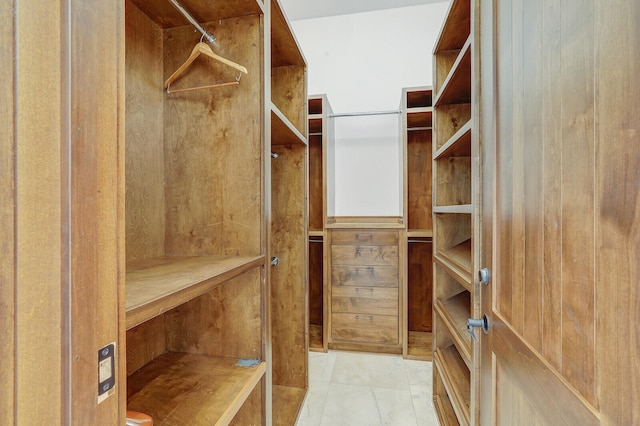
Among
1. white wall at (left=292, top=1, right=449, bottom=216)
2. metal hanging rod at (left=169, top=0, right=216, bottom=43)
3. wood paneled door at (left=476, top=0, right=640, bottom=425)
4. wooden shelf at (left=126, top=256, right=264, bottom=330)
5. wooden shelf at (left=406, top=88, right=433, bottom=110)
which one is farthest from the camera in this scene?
white wall at (left=292, top=1, right=449, bottom=216)

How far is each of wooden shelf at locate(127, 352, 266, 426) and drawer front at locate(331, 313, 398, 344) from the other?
4.83 feet

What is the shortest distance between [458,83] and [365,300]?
65.3 inches

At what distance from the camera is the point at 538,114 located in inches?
26.0

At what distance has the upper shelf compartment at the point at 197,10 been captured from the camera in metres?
1.08

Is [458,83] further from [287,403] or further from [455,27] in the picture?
[287,403]

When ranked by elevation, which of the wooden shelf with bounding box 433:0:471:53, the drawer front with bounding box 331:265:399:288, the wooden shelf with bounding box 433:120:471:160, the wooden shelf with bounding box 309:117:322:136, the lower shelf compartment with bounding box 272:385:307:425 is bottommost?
the lower shelf compartment with bounding box 272:385:307:425

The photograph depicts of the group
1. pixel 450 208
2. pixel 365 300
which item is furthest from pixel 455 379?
pixel 365 300

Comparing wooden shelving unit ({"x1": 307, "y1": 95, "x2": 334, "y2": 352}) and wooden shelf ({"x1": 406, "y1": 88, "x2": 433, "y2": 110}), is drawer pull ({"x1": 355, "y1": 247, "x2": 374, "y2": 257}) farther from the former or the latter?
wooden shelf ({"x1": 406, "y1": 88, "x2": 433, "y2": 110})

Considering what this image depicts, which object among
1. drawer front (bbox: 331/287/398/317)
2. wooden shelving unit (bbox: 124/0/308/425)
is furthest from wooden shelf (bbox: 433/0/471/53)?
drawer front (bbox: 331/287/398/317)

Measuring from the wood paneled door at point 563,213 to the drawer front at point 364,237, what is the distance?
1463mm

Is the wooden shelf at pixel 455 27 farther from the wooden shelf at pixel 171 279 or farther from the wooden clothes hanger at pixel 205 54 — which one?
the wooden shelf at pixel 171 279

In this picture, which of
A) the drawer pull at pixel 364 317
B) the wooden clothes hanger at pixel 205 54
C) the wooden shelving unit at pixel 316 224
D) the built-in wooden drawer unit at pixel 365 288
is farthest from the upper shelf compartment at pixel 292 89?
the drawer pull at pixel 364 317

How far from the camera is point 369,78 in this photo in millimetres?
2939

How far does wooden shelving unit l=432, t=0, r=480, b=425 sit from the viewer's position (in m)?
1.52
